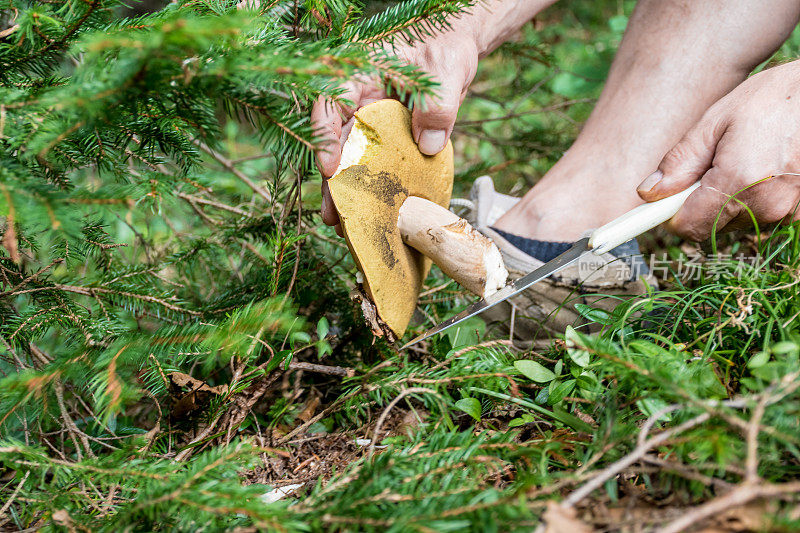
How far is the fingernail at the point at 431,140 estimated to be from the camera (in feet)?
3.76

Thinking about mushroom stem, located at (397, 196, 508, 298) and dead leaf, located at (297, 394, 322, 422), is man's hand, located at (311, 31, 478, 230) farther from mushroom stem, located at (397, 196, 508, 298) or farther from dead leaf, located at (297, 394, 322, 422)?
dead leaf, located at (297, 394, 322, 422)

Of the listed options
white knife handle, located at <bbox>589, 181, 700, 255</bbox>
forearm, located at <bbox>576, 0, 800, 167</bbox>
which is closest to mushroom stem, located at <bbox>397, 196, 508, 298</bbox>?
white knife handle, located at <bbox>589, 181, 700, 255</bbox>

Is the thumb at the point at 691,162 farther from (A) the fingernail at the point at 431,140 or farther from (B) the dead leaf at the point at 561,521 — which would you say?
(B) the dead leaf at the point at 561,521

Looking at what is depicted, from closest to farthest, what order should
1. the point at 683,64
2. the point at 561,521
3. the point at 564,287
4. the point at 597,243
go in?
the point at 561,521 → the point at 597,243 → the point at 564,287 → the point at 683,64

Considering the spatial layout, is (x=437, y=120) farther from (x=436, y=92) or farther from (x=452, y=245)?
(x=452, y=245)

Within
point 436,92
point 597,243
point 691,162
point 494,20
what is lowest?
point 597,243

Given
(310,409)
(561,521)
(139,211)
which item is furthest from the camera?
(310,409)

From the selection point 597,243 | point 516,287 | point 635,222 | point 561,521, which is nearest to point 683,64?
point 635,222

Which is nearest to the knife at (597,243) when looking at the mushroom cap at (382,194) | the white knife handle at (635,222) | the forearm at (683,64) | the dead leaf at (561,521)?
the white knife handle at (635,222)

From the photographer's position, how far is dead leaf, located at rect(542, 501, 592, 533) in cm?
57

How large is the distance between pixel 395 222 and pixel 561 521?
0.71 meters

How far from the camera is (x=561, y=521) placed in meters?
0.58

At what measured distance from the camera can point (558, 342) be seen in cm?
118

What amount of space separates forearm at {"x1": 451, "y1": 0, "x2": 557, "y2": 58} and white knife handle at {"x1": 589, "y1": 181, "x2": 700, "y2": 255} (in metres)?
0.63
